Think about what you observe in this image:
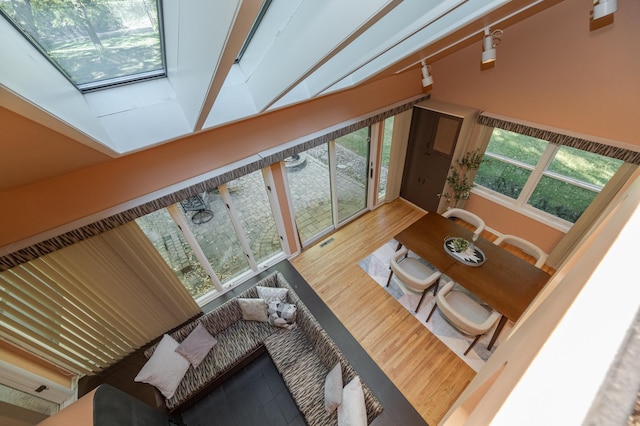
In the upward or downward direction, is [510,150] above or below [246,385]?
above

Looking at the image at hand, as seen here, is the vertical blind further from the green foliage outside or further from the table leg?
the table leg

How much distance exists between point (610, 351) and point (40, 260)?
3097mm

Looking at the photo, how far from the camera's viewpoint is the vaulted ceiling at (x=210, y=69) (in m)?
0.81

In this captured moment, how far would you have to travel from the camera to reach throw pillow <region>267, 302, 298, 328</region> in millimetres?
2898

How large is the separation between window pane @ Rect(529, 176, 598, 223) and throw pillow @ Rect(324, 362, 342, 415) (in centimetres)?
359

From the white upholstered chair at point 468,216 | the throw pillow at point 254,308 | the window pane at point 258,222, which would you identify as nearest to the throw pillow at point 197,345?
the throw pillow at point 254,308

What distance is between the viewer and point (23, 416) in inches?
70.1

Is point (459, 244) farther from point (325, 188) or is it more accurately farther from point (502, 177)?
point (325, 188)

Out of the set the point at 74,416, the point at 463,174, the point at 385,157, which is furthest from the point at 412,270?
the point at 74,416

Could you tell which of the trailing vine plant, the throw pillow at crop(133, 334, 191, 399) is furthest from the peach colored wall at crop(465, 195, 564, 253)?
the throw pillow at crop(133, 334, 191, 399)

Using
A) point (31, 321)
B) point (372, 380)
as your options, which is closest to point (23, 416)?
point (31, 321)

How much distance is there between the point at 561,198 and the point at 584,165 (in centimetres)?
50

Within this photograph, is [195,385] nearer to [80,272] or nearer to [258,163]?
[80,272]

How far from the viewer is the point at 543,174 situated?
3.38 metres
